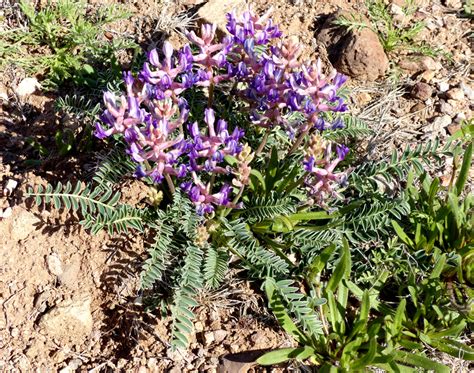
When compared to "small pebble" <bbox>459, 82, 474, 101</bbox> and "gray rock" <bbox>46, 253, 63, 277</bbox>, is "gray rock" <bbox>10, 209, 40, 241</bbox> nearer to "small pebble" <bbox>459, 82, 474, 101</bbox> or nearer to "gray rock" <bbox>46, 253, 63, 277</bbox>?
"gray rock" <bbox>46, 253, 63, 277</bbox>

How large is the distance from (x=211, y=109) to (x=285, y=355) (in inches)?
58.2

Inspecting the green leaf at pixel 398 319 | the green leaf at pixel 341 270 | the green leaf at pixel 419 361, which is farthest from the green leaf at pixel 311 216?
the green leaf at pixel 419 361

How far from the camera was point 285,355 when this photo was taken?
332 cm

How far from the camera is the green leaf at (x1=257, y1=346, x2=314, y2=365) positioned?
3254 mm

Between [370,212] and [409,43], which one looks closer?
[370,212]

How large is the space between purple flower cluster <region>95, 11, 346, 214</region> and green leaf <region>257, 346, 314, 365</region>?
0.89 m

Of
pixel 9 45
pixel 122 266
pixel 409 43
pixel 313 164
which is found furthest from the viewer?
pixel 409 43

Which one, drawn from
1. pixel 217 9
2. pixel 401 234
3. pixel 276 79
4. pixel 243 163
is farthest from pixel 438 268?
pixel 217 9

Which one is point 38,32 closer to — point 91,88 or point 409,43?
point 91,88

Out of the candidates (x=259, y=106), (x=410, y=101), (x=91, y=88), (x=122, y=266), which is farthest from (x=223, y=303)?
(x=410, y=101)

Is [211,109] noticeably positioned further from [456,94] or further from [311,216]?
[456,94]

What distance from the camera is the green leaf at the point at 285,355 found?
3254 millimetres

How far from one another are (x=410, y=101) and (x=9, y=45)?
3455mm

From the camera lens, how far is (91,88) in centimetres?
450
